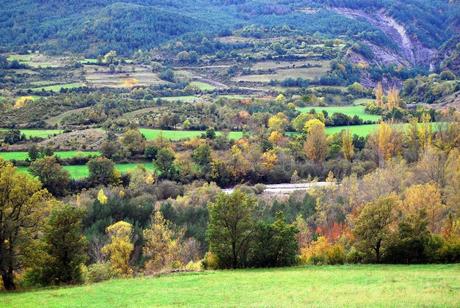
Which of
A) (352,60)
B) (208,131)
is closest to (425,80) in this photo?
(352,60)

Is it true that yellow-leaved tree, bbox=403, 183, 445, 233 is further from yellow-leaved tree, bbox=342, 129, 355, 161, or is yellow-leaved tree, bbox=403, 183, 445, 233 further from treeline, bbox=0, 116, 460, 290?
yellow-leaved tree, bbox=342, 129, 355, 161

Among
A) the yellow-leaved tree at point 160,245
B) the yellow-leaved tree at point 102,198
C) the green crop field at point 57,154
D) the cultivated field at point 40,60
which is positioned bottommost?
the yellow-leaved tree at point 160,245

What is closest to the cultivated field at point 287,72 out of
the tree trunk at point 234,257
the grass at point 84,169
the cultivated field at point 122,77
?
the cultivated field at point 122,77

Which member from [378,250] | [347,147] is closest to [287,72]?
[347,147]

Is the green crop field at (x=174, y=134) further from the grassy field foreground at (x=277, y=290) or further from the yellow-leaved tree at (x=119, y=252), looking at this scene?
the grassy field foreground at (x=277, y=290)

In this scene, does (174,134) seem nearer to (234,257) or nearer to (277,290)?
(234,257)

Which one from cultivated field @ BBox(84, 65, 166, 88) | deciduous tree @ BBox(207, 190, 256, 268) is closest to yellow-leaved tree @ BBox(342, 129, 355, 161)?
deciduous tree @ BBox(207, 190, 256, 268)

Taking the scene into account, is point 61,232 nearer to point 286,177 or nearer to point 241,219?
point 241,219
